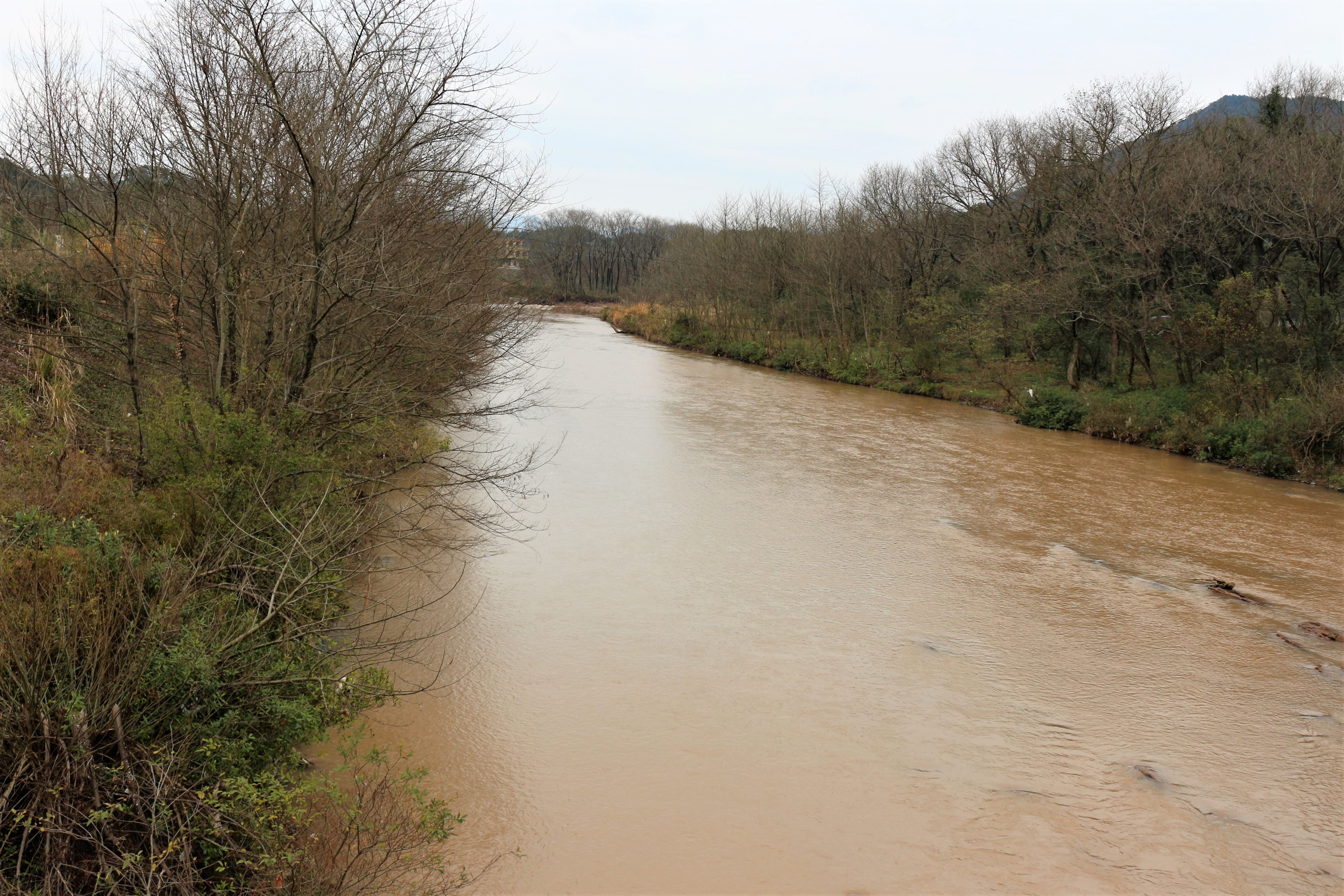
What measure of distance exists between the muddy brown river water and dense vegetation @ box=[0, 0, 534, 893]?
109 centimetres

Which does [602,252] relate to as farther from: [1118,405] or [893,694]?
[893,694]

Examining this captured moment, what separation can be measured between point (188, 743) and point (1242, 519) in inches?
563

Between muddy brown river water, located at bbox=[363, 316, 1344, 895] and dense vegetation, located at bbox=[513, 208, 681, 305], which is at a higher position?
dense vegetation, located at bbox=[513, 208, 681, 305]

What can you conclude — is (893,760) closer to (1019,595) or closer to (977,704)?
(977,704)

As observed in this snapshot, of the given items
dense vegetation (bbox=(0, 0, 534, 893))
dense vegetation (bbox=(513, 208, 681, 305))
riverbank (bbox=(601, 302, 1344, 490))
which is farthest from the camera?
dense vegetation (bbox=(513, 208, 681, 305))

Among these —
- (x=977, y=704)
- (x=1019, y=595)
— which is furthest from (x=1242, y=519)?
(x=977, y=704)

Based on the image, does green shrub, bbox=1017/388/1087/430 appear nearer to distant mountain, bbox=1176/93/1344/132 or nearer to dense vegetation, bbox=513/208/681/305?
distant mountain, bbox=1176/93/1344/132

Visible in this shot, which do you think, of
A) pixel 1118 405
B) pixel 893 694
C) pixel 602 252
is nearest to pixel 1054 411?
pixel 1118 405

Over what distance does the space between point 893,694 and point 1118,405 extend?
49.1ft

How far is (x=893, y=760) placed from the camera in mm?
6641

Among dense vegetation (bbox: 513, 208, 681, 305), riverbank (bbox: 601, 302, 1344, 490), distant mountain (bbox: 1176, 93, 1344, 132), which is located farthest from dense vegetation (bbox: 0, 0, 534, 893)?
dense vegetation (bbox: 513, 208, 681, 305)

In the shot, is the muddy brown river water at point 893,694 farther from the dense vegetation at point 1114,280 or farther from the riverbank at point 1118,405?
the dense vegetation at point 1114,280

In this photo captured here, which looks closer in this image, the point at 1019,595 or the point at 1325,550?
the point at 1019,595

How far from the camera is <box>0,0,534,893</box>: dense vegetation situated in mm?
4047
